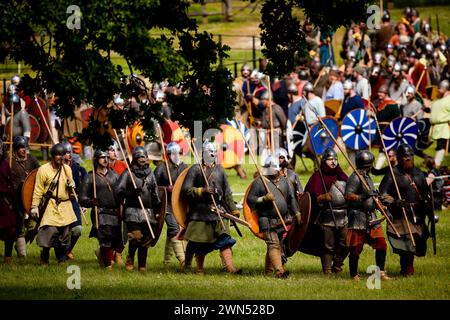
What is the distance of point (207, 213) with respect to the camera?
1898cm

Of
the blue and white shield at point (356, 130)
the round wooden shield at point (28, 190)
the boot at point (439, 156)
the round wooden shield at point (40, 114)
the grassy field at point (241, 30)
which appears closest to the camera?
the round wooden shield at point (28, 190)

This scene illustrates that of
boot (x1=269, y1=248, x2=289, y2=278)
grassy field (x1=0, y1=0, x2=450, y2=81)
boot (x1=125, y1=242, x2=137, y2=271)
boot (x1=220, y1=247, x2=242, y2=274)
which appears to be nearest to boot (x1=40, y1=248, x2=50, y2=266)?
boot (x1=125, y1=242, x2=137, y2=271)

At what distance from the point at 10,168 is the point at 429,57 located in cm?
1701

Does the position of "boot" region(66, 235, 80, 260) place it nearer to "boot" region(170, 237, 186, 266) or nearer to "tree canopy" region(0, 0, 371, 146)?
"boot" region(170, 237, 186, 266)

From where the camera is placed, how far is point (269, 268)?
1889 cm

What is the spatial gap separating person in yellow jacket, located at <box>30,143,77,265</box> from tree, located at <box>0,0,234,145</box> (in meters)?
3.11

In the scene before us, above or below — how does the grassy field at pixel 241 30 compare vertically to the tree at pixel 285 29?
above

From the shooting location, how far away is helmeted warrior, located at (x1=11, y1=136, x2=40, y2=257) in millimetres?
20469

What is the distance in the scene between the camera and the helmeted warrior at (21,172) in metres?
20.5

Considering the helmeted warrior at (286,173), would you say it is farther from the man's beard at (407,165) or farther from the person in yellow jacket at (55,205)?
the person in yellow jacket at (55,205)

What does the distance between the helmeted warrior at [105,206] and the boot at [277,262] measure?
2.08 metres

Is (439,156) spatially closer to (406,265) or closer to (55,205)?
(406,265)

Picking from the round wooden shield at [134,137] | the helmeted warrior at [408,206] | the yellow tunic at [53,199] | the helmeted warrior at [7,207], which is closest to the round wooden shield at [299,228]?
the helmeted warrior at [408,206]

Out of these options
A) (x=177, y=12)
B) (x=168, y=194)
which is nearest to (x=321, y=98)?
(x=168, y=194)
